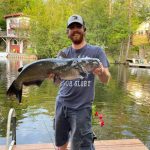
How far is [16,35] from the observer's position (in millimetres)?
50375

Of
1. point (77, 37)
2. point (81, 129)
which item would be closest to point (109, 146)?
point (81, 129)

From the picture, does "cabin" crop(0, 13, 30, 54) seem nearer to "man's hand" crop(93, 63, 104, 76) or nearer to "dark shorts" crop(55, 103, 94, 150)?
"dark shorts" crop(55, 103, 94, 150)

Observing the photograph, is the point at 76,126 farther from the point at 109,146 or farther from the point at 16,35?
the point at 16,35

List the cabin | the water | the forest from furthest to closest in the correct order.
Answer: the cabin → the forest → the water

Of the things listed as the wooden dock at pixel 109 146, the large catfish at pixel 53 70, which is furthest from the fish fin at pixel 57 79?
the wooden dock at pixel 109 146

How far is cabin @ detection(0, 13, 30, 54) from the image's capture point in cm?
4919

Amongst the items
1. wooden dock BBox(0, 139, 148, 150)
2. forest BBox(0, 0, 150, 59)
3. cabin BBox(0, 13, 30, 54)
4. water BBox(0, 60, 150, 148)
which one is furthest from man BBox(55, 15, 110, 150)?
cabin BBox(0, 13, 30, 54)

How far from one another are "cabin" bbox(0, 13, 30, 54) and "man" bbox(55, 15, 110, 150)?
151 feet

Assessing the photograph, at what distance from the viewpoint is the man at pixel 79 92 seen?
335 cm

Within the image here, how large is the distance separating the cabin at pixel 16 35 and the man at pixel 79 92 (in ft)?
151

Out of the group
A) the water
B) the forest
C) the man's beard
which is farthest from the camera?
the forest

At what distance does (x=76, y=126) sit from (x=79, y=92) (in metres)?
0.38

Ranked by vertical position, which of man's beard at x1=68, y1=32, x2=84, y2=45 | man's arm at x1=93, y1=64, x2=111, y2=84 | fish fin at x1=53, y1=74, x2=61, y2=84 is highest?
man's beard at x1=68, y1=32, x2=84, y2=45

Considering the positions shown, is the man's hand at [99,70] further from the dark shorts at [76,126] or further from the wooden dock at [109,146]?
the wooden dock at [109,146]
